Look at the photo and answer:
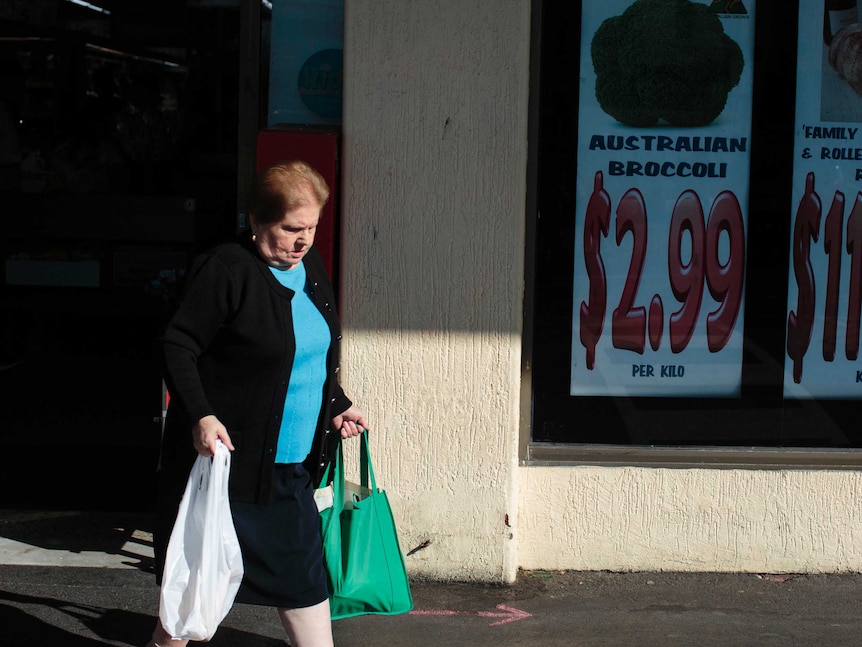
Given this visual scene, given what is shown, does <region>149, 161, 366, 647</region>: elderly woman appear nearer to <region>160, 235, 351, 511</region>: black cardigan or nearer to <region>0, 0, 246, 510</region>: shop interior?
<region>160, 235, 351, 511</region>: black cardigan

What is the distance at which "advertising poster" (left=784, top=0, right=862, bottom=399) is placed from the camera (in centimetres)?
462

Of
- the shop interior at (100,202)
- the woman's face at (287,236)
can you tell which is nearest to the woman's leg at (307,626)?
the woman's face at (287,236)

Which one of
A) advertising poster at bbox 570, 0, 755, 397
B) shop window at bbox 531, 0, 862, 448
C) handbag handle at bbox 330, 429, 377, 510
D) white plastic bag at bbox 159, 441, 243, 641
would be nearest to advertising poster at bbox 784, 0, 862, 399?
shop window at bbox 531, 0, 862, 448

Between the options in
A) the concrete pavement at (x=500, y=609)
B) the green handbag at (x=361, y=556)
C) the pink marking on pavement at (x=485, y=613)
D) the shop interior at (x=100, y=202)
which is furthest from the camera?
the shop interior at (x=100, y=202)

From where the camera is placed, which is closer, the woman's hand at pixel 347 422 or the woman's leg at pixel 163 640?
the woman's leg at pixel 163 640

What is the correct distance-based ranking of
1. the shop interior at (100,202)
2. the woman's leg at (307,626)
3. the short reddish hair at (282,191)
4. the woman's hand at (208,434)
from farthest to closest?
the shop interior at (100,202) < the woman's leg at (307,626) < the short reddish hair at (282,191) < the woman's hand at (208,434)

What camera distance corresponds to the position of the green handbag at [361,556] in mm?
3508

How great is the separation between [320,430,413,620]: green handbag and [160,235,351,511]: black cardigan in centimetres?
35

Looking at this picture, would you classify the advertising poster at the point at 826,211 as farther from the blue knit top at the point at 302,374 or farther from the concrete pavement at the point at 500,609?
the blue knit top at the point at 302,374

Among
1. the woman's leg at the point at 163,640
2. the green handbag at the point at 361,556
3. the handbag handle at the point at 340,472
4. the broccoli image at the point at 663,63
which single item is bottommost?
the woman's leg at the point at 163,640

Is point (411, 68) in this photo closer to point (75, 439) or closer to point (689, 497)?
point (689, 497)

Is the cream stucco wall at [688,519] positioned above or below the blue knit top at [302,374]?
below

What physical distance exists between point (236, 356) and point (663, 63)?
2.36 metres

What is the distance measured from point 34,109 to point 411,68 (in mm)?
5729
